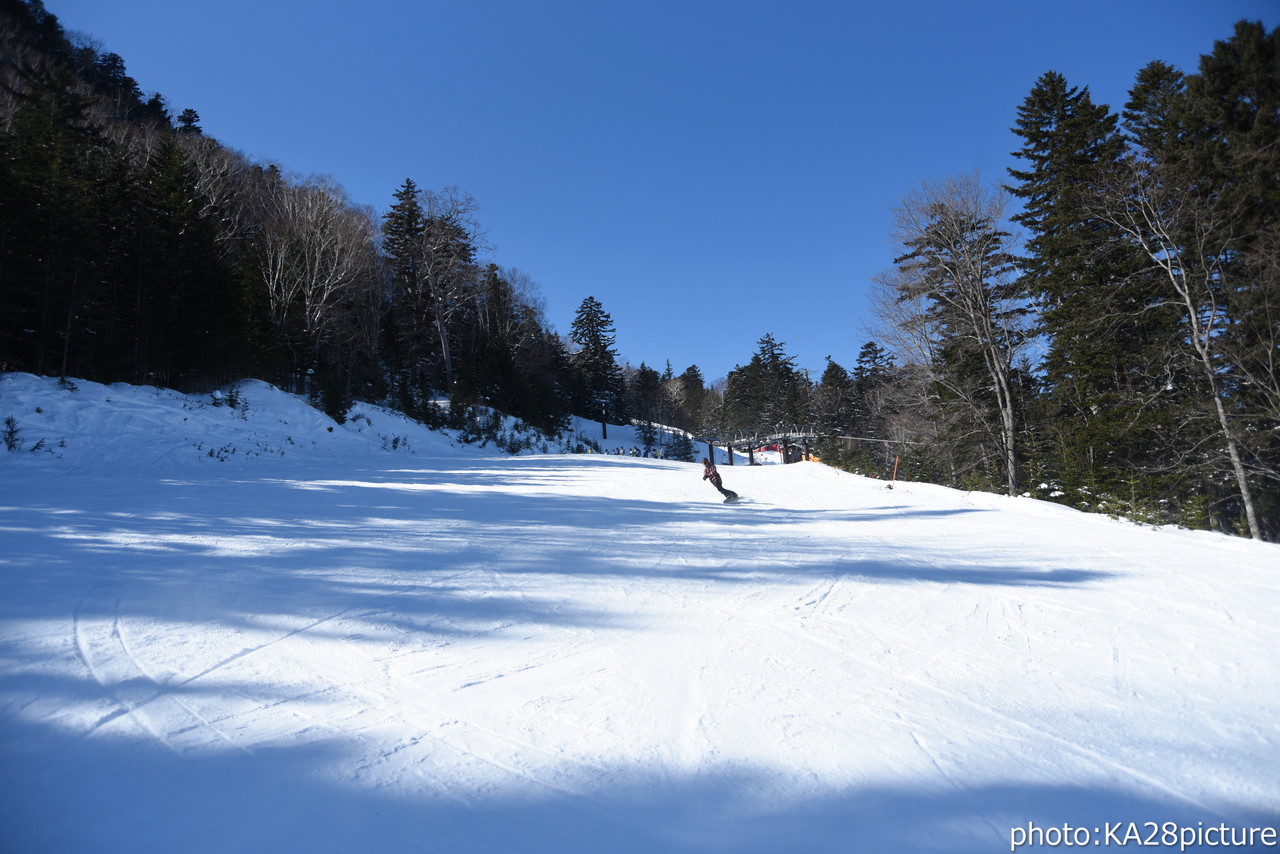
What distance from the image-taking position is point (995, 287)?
60.7 ft

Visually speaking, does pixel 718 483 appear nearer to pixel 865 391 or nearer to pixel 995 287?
pixel 995 287

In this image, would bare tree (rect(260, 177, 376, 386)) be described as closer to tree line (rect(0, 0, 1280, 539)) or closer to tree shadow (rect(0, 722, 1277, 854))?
tree line (rect(0, 0, 1280, 539))

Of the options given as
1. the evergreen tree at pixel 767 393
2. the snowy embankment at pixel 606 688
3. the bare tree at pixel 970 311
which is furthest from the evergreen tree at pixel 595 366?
the snowy embankment at pixel 606 688

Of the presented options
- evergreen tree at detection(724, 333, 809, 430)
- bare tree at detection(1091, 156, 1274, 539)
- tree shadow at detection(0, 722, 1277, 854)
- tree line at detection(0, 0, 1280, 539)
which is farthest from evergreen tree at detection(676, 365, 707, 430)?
tree shadow at detection(0, 722, 1277, 854)

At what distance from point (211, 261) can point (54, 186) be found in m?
4.70

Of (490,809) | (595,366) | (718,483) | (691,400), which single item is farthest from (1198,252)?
(691,400)

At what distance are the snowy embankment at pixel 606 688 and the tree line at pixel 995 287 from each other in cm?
998

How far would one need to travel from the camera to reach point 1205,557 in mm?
5992

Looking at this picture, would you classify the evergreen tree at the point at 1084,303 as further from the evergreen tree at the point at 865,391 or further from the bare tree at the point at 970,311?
the evergreen tree at the point at 865,391

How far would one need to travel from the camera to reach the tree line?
507 inches

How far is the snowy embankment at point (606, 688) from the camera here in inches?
78.3

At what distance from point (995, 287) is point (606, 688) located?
69.5 ft

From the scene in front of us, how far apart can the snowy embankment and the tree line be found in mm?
9976

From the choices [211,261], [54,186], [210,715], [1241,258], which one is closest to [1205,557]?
[210,715]
